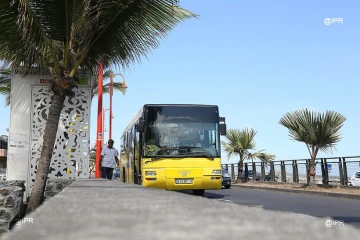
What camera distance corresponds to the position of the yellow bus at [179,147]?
12.9 meters

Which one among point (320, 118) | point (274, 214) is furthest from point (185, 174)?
point (274, 214)

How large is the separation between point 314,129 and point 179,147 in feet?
29.7

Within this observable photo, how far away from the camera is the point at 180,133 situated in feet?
42.9

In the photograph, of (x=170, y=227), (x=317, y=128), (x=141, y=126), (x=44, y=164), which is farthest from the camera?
(x=317, y=128)

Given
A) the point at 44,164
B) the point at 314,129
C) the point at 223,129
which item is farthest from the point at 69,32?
the point at 314,129

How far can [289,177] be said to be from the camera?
25.4 metres

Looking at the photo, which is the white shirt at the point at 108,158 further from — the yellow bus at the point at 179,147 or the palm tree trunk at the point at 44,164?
the palm tree trunk at the point at 44,164

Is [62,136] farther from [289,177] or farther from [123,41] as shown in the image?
[289,177]

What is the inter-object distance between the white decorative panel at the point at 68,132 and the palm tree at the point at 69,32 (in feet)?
4.44

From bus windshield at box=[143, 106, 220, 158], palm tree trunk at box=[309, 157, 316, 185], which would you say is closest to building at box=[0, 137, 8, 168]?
palm tree trunk at box=[309, 157, 316, 185]

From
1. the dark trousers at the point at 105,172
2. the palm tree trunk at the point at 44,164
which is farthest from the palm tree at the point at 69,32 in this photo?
the dark trousers at the point at 105,172

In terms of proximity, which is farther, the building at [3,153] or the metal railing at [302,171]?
the building at [3,153]

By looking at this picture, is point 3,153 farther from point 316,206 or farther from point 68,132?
point 316,206

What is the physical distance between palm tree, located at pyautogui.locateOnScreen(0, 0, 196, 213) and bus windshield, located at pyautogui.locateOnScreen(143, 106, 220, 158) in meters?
4.29
